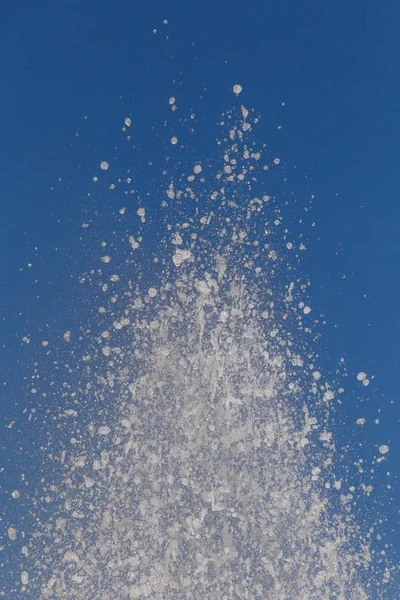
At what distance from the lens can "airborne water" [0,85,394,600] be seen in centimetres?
108

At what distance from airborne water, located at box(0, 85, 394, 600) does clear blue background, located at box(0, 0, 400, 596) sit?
2.2 inches

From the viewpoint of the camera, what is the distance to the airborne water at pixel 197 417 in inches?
42.6

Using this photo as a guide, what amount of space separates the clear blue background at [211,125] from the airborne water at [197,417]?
0.06 meters

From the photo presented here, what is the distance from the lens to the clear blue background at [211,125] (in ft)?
3.54

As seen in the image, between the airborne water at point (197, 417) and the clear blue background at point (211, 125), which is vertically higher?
the clear blue background at point (211, 125)

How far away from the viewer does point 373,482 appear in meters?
1.10

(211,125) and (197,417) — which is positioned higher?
(211,125)

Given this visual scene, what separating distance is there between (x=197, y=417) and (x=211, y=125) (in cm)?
58

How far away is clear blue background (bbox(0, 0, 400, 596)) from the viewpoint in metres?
1.08

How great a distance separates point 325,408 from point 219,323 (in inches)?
10.6

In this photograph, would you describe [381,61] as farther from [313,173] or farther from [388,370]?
[388,370]

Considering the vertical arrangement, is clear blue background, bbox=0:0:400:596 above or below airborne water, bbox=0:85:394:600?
above

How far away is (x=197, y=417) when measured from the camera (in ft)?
3.57

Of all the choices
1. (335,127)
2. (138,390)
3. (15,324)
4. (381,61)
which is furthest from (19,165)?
(381,61)
